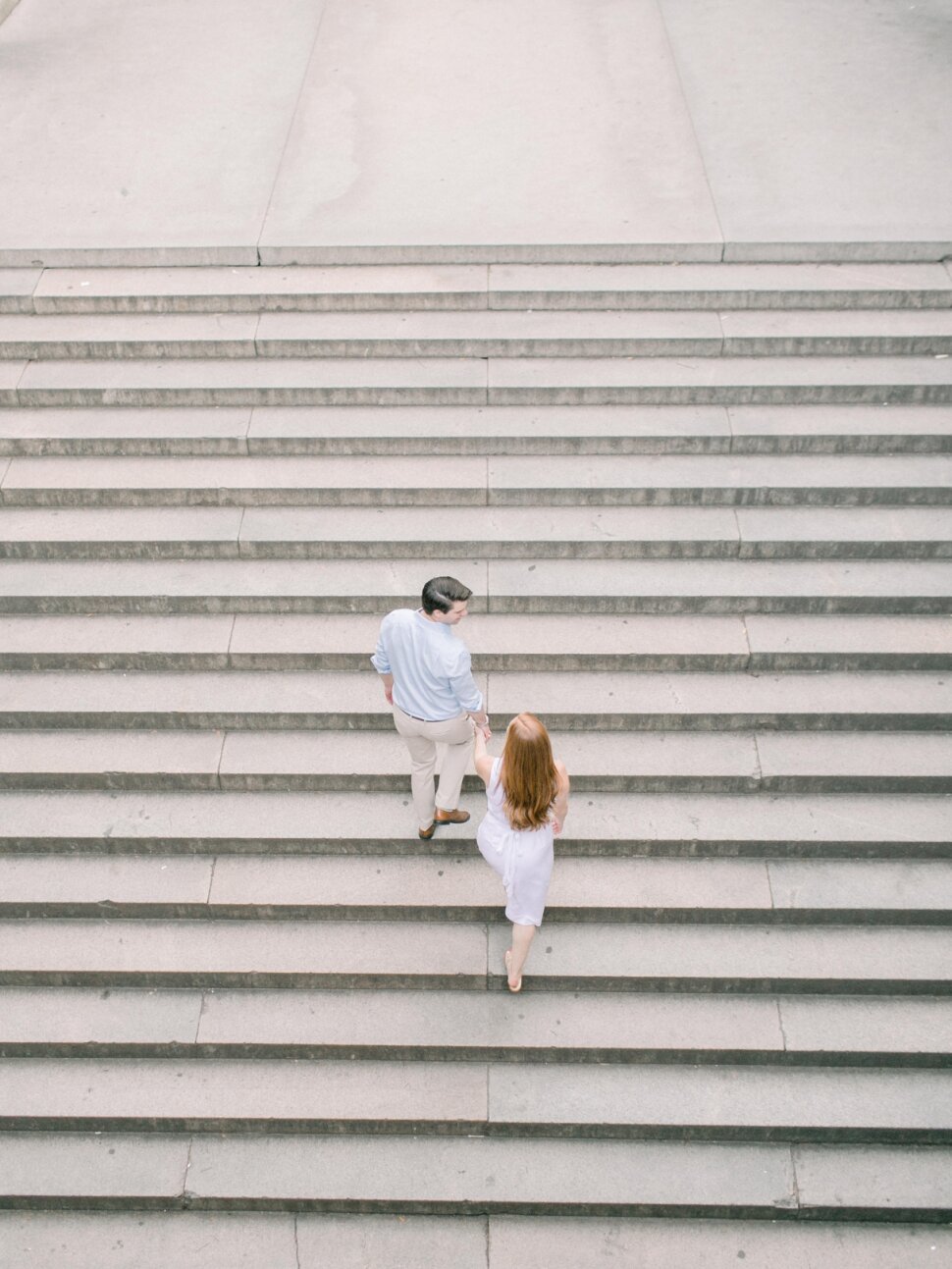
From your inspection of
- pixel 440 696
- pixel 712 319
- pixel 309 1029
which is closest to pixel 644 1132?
pixel 309 1029

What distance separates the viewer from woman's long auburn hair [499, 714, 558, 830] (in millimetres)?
4680

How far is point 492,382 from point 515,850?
3.25m

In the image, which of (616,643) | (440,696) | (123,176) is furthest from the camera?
(123,176)

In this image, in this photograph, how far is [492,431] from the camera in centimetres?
697

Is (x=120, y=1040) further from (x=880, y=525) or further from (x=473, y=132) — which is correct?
(x=473, y=132)

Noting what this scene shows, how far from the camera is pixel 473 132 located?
8430 millimetres

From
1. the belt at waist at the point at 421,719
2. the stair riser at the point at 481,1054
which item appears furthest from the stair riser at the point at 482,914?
the belt at waist at the point at 421,719

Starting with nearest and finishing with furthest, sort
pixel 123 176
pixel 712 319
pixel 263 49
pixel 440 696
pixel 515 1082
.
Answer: pixel 440 696 → pixel 515 1082 → pixel 712 319 → pixel 123 176 → pixel 263 49

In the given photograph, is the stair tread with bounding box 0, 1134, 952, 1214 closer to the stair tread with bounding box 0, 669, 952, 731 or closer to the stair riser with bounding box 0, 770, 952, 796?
the stair riser with bounding box 0, 770, 952, 796

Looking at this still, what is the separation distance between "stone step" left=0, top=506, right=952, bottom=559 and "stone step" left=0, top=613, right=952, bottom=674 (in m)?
0.41

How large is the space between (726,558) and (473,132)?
13.1ft

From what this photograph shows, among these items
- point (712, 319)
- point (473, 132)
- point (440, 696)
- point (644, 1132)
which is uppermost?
point (473, 132)

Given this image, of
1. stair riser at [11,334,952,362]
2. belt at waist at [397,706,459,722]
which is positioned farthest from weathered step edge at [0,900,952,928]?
stair riser at [11,334,952,362]

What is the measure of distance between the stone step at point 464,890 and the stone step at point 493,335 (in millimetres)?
3217
